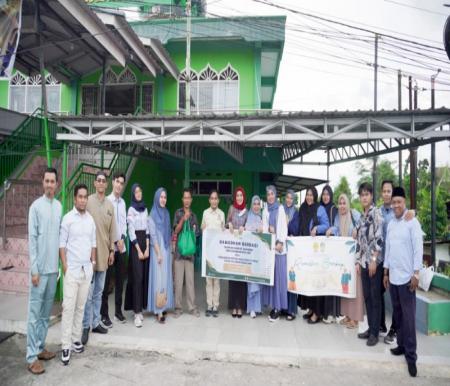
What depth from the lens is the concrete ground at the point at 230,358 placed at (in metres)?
3.55

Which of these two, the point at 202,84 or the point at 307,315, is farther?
the point at 202,84

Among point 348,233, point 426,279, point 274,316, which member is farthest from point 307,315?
point 426,279

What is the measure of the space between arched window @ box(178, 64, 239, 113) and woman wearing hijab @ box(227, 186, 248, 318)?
6722mm

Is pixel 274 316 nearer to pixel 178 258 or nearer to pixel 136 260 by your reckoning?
pixel 178 258

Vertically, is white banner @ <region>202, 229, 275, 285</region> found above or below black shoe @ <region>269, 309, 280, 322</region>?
above

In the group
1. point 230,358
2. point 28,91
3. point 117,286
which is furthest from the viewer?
point 28,91

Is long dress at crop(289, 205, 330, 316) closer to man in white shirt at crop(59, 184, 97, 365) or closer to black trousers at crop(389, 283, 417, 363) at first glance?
black trousers at crop(389, 283, 417, 363)

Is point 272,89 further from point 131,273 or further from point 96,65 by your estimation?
point 131,273

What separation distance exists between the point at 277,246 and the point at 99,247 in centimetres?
249

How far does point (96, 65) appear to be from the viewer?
10.5m

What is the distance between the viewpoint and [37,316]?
3.63m

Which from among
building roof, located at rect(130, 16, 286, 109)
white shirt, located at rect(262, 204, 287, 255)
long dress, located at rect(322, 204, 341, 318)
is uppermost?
building roof, located at rect(130, 16, 286, 109)

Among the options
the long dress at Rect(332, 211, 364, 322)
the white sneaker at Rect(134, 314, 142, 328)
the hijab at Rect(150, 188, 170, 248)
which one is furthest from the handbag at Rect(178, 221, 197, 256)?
the long dress at Rect(332, 211, 364, 322)

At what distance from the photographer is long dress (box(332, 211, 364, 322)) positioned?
183 inches
